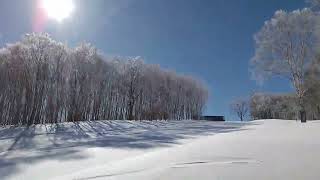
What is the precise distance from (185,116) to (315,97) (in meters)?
14.4

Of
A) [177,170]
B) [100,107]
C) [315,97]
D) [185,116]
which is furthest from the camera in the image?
[185,116]

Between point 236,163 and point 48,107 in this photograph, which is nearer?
point 236,163

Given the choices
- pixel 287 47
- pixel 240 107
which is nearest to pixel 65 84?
pixel 287 47

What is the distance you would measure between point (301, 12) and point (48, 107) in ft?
55.7

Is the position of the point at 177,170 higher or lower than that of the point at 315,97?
lower

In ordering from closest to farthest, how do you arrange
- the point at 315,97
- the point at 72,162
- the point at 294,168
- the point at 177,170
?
the point at 294,168 < the point at 177,170 < the point at 72,162 < the point at 315,97

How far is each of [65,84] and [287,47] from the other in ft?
48.8

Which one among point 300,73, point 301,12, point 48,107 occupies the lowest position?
point 48,107

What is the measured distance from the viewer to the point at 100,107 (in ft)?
87.2

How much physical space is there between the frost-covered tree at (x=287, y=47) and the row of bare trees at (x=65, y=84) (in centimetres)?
1067

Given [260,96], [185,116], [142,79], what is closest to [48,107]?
[142,79]

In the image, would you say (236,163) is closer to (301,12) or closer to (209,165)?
(209,165)

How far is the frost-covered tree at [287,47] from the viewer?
2417 cm

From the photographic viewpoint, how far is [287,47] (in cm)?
2481
